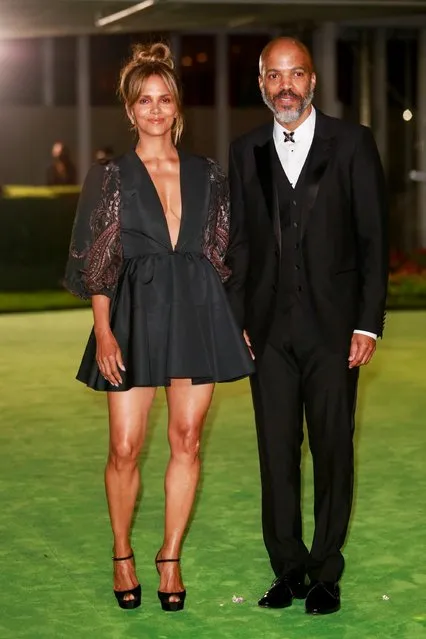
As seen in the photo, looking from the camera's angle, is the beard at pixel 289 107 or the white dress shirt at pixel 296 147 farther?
the white dress shirt at pixel 296 147

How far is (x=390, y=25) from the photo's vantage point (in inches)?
926

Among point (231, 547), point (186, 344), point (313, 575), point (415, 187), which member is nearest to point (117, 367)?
point (186, 344)

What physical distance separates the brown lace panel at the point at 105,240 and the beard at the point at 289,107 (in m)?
0.55

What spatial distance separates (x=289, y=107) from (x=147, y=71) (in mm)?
474

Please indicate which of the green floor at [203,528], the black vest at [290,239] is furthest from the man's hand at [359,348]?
the green floor at [203,528]

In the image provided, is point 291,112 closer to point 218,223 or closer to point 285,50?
point 285,50

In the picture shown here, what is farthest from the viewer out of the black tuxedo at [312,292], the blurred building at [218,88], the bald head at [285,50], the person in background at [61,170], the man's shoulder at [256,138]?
the blurred building at [218,88]

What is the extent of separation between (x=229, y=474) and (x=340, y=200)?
114 inches

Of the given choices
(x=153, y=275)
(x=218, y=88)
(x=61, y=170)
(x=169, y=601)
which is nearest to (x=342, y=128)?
(x=153, y=275)

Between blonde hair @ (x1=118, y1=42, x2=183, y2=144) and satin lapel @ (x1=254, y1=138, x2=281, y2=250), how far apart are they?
294mm

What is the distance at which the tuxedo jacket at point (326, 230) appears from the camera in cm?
507

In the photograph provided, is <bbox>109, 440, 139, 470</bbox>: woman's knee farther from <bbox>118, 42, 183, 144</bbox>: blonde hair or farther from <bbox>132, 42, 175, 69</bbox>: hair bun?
<bbox>132, 42, 175, 69</bbox>: hair bun

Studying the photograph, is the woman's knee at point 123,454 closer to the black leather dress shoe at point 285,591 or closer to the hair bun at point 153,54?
the black leather dress shoe at point 285,591

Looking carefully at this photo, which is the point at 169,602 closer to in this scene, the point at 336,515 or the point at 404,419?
the point at 336,515
